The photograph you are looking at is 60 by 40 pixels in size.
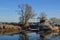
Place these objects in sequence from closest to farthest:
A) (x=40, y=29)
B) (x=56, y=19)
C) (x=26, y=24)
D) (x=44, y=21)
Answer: (x=40, y=29) → (x=44, y=21) → (x=26, y=24) → (x=56, y=19)

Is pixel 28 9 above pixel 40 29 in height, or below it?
above

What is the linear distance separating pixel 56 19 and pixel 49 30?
26792 millimetres

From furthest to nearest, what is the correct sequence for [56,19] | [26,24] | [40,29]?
[56,19] < [26,24] < [40,29]

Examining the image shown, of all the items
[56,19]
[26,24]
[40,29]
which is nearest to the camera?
[40,29]

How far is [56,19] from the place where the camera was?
232ft

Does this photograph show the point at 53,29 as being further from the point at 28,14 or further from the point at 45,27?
the point at 28,14

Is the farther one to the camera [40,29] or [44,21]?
[44,21]

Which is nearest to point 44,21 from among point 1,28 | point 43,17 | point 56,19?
point 43,17

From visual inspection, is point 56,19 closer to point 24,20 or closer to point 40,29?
point 24,20

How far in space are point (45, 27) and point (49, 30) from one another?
41.7 inches

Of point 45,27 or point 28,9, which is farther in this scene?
point 28,9

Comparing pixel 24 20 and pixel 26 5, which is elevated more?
pixel 26 5

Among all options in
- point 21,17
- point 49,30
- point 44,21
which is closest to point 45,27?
point 49,30

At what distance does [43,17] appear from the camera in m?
53.4
